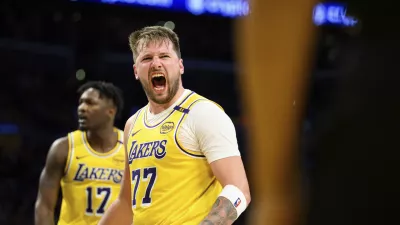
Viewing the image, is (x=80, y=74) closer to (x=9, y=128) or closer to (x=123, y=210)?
(x=9, y=128)

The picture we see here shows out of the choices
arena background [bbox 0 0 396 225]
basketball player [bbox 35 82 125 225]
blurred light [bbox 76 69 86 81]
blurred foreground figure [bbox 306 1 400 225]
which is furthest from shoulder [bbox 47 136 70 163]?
blurred light [bbox 76 69 86 81]

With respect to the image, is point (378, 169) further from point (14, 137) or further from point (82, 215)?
point (14, 137)

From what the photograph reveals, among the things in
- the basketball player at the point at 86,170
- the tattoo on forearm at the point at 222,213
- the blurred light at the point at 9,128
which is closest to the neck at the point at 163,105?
the tattoo on forearm at the point at 222,213

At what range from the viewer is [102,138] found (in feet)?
21.9

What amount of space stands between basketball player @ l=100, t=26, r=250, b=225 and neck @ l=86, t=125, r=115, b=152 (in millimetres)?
2337

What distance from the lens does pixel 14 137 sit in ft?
44.5

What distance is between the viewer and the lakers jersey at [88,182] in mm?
6281

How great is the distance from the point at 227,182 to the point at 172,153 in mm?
464

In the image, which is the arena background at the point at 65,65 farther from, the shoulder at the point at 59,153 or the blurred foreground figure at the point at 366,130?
the blurred foreground figure at the point at 366,130

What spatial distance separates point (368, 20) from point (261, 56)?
247 mm

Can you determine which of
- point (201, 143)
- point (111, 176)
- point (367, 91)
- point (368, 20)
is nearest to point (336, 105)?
point (367, 91)

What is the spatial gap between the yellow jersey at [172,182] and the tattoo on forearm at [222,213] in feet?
1.77

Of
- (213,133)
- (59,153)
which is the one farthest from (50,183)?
(213,133)

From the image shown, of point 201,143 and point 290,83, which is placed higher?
point 290,83
